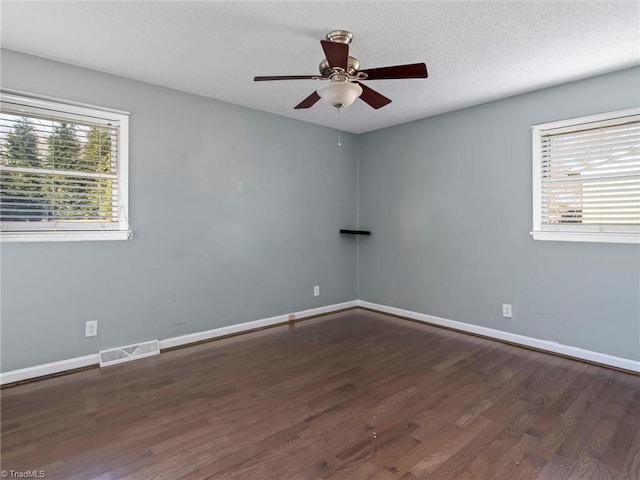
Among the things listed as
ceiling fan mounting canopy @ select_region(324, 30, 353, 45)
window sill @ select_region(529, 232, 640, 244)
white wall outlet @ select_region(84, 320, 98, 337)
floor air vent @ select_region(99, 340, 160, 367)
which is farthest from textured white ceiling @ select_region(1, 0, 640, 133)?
floor air vent @ select_region(99, 340, 160, 367)

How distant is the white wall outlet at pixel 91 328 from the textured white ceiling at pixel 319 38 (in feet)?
6.94

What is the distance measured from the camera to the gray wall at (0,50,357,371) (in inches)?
110

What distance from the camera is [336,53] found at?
6.57 ft

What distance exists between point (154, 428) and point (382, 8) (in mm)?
2820

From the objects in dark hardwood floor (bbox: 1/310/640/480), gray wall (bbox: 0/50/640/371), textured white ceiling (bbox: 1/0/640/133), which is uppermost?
textured white ceiling (bbox: 1/0/640/133)

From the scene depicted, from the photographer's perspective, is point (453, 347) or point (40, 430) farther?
point (453, 347)

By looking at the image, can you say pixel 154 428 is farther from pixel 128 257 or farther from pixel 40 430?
pixel 128 257

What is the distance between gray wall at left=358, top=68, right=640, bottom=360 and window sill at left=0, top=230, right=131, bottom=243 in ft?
10.2

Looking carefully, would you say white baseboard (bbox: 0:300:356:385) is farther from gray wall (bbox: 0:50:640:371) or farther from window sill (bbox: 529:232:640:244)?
window sill (bbox: 529:232:640:244)

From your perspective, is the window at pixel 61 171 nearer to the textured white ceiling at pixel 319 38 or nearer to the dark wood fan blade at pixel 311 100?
the textured white ceiling at pixel 319 38

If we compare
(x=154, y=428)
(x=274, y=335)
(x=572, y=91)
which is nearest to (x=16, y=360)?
(x=154, y=428)

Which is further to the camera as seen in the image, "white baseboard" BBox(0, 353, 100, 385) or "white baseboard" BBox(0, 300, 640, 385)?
"white baseboard" BBox(0, 300, 640, 385)

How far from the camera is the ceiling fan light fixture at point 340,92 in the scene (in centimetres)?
224

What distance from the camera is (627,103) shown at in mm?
2910
